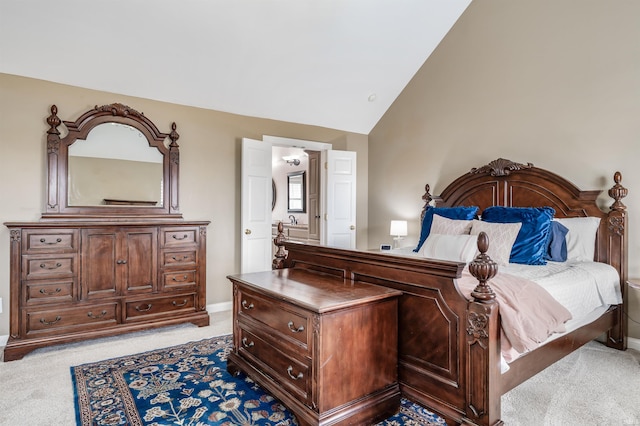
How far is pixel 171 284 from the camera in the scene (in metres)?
3.78

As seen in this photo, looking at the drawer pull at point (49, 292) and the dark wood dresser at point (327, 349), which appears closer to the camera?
the dark wood dresser at point (327, 349)

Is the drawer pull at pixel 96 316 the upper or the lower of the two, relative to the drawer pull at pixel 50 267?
lower

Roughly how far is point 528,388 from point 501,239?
3.77 ft

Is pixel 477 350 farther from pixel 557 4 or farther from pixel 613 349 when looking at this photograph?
pixel 557 4

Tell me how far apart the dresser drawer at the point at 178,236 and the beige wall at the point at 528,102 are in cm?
287

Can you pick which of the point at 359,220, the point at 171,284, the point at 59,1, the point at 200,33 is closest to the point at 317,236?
the point at 359,220

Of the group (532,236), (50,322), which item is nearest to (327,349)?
(532,236)

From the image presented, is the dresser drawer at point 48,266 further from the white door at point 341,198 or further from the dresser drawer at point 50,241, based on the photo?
the white door at point 341,198

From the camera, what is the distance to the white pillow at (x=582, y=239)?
3186mm

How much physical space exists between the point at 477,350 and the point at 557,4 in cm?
367

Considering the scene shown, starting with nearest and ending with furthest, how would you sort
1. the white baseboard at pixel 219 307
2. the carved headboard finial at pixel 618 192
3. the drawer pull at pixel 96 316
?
the carved headboard finial at pixel 618 192 → the drawer pull at pixel 96 316 → the white baseboard at pixel 219 307

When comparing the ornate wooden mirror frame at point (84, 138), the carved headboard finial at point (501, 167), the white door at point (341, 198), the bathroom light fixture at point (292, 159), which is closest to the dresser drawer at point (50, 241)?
the ornate wooden mirror frame at point (84, 138)

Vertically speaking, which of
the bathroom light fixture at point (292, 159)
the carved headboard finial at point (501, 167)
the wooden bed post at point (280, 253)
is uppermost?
the bathroom light fixture at point (292, 159)

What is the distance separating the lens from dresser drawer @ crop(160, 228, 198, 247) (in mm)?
3745
